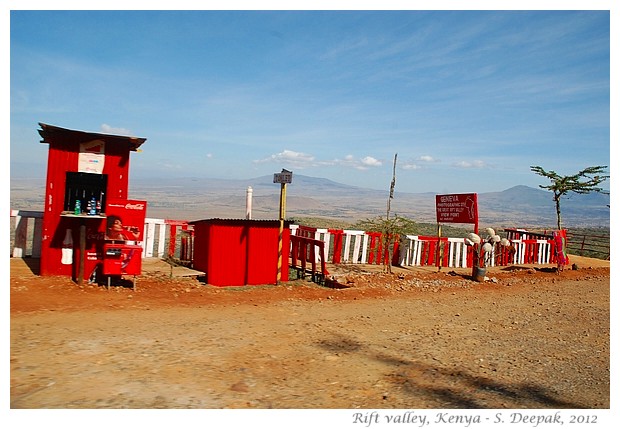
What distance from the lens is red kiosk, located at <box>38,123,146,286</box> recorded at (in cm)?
952

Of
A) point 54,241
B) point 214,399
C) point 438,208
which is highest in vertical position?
point 438,208

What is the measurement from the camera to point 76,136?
10.1 m

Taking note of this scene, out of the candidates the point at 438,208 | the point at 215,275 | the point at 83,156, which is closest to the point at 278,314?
the point at 215,275

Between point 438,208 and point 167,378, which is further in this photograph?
point 438,208

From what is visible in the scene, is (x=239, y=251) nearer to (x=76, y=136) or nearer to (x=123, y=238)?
(x=123, y=238)

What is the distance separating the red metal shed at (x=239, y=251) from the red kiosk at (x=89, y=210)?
1.71 metres

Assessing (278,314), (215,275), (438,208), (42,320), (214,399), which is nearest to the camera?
(214,399)

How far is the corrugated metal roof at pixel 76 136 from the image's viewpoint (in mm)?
9688

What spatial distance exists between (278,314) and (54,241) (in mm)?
4991

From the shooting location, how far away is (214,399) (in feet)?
15.1

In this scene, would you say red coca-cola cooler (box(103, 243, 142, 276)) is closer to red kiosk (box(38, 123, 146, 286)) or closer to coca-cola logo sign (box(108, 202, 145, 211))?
red kiosk (box(38, 123, 146, 286))

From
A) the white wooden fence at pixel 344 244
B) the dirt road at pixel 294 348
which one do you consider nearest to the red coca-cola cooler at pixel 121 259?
the dirt road at pixel 294 348

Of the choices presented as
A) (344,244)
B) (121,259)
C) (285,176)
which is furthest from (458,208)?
(121,259)

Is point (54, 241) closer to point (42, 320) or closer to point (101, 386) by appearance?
point (42, 320)
